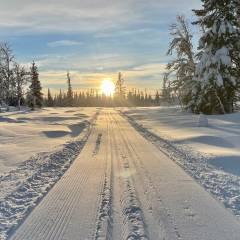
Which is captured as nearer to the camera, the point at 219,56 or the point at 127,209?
the point at 127,209

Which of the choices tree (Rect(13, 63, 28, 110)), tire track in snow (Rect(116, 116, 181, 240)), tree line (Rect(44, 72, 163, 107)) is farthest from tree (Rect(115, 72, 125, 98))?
tire track in snow (Rect(116, 116, 181, 240))

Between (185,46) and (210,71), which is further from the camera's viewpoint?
(185,46)

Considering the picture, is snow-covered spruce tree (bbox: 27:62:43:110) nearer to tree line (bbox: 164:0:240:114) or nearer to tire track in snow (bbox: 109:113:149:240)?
tree line (bbox: 164:0:240:114)

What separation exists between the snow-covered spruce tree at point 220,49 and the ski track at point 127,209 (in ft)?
73.0

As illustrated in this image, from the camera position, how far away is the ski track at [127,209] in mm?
6203

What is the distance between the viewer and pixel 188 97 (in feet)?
136

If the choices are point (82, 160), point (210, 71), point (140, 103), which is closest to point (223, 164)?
point (82, 160)

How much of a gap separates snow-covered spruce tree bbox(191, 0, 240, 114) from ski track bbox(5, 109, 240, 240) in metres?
22.2

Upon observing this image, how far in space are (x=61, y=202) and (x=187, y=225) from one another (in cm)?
250

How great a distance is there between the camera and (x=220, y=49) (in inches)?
1284

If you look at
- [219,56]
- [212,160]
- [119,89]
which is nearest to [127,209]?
[212,160]

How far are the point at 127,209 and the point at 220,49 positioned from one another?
27051mm

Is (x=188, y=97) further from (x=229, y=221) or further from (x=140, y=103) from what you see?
(x=140, y=103)

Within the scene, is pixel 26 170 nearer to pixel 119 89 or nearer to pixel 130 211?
pixel 130 211
